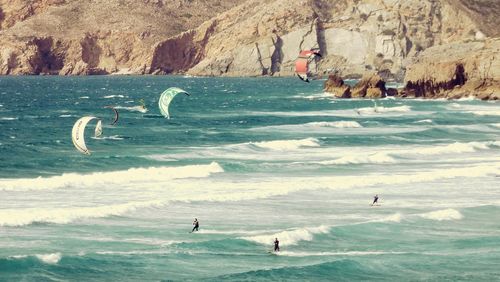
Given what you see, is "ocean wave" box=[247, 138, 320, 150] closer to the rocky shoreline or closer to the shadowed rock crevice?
the rocky shoreline

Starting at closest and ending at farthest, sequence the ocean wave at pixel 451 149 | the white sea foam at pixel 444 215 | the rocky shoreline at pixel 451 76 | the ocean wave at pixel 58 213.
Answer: the ocean wave at pixel 58 213
the white sea foam at pixel 444 215
the ocean wave at pixel 451 149
the rocky shoreline at pixel 451 76

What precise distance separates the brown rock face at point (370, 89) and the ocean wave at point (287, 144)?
168ft

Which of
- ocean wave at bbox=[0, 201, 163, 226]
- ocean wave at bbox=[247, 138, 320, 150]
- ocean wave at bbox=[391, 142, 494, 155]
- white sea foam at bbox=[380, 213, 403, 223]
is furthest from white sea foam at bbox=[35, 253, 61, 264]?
ocean wave at bbox=[247, 138, 320, 150]

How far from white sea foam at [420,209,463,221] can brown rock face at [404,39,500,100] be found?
6704 centimetres

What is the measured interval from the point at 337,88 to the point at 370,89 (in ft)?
31.5

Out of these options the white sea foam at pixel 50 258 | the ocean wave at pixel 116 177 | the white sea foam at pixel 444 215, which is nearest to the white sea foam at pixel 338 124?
the ocean wave at pixel 116 177

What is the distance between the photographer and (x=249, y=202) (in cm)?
5222

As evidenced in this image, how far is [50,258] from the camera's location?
130 feet

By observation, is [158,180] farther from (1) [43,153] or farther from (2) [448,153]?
(2) [448,153]

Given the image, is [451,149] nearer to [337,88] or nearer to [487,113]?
[487,113]

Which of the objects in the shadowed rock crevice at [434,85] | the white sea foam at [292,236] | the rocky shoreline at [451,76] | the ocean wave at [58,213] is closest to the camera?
the white sea foam at [292,236]

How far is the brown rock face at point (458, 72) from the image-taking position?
117250mm

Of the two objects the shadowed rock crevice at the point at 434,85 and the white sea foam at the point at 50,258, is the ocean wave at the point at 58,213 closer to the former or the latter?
the white sea foam at the point at 50,258

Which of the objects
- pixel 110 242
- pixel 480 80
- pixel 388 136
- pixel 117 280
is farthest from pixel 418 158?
pixel 480 80
